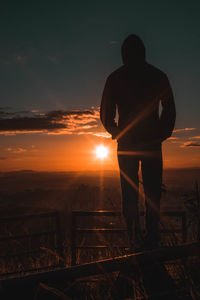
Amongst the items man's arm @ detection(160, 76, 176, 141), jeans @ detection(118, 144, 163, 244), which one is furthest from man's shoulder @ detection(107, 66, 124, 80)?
jeans @ detection(118, 144, 163, 244)

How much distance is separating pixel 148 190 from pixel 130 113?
0.84 metres

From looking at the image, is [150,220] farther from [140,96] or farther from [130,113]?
[140,96]

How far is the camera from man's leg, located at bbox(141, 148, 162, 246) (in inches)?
102

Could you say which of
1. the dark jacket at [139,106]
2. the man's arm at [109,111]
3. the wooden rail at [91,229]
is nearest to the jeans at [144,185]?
the dark jacket at [139,106]

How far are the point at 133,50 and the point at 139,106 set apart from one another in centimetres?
61

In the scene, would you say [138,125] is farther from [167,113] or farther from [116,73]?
[116,73]

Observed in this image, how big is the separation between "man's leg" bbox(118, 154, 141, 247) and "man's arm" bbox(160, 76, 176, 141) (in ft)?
1.43

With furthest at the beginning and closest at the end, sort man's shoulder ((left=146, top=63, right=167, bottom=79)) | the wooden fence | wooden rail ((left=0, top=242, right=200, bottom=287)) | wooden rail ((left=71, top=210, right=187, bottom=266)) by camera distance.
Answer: the wooden fence < wooden rail ((left=71, top=210, right=187, bottom=266)) < man's shoulder ((left=146, top=63, right=167, bottom=79)) < wooden rail ((left=0, top=242, right=200, bottom=287))

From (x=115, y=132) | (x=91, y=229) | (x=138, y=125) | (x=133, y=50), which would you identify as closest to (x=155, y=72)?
(x=133, y=50)

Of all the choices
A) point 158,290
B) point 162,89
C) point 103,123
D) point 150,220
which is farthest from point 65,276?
point 162,89

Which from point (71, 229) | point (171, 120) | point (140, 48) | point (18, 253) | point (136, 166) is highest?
point (140, 48)

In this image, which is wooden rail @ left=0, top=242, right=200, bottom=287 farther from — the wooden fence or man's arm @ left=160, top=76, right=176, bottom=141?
the wooden fence

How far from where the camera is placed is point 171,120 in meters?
2.63

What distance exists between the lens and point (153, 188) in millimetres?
2594
